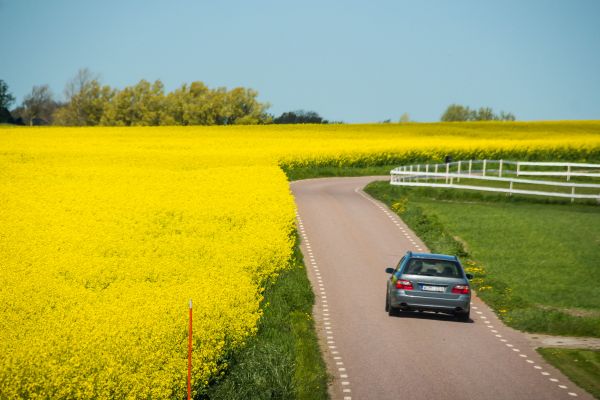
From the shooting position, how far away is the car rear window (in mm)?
22203

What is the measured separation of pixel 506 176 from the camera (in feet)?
188

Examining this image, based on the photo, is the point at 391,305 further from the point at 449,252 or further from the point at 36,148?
the point at 36,148

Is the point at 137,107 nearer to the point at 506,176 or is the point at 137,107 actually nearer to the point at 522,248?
the point at 506,176

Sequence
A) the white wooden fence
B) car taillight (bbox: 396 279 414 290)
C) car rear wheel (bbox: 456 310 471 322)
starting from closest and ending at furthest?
car taillight (bbox: 396 279 414 290), car rear wheel (bbox: 456 310 471 322), the white wooden fence

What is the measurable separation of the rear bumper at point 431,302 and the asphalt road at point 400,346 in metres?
0.41

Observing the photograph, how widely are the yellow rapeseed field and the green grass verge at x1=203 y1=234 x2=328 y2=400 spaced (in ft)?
1.28

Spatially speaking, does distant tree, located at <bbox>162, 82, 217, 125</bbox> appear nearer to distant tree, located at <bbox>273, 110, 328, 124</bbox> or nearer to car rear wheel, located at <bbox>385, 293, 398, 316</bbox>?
distant tree, located at <bbox>273, 110, 328, 124</bbox>

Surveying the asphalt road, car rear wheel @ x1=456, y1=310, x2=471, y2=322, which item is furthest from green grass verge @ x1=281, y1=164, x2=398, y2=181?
car rear wheel @ x1=456, y1=310, x2=471, y2=322

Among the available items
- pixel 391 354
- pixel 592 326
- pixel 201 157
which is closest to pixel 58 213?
pixel 391 354

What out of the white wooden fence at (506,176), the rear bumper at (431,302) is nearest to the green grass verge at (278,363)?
the rear bumper at (431,302)

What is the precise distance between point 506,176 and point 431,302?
121ft

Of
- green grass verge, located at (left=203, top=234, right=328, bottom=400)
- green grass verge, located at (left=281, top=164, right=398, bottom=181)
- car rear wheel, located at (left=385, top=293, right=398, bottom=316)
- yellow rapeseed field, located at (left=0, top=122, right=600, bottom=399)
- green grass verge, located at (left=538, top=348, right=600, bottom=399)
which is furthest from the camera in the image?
green grass verge, located at (left=281, top=164, right=398, bottom=181)

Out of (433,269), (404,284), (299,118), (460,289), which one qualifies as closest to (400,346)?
(404,284)

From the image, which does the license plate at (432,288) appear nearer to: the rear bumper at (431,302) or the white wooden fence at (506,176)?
the rear bumper at (431,302)
